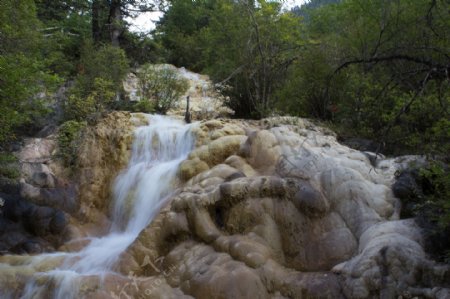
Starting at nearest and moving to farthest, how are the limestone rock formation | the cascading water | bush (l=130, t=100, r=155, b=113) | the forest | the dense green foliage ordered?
the limestone rock formation < the cascading water < the forest < the dense green foliage < bush (l=130, t=100, r=155, b=113)

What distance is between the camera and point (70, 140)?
384 inches

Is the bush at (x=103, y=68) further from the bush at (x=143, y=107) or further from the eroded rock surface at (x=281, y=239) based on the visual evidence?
the eroded rock surface at (x=281, y=239)

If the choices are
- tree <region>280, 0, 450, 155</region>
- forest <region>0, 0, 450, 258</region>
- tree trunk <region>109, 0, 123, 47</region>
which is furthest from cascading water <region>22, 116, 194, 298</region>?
tree trunk <region>109, 0, 123, 47</region>

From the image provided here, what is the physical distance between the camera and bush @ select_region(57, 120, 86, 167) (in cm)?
941

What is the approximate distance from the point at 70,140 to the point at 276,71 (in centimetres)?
518

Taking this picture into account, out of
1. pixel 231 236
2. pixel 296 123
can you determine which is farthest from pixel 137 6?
pixel 231 236

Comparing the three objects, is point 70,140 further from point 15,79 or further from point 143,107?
point 143,107

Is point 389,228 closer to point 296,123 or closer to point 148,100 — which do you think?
point 296,123

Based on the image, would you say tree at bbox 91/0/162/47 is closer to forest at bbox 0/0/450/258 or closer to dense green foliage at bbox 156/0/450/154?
forest at bbox 0/0/450/258

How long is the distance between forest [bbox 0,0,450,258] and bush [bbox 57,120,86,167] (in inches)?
2.2

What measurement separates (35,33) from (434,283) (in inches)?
454

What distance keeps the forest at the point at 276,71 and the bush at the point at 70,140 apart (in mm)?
56

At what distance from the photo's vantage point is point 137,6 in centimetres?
1719

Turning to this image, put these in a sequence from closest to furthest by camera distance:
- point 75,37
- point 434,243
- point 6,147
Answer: point 434,243 < point 6,147 < point 75,37
